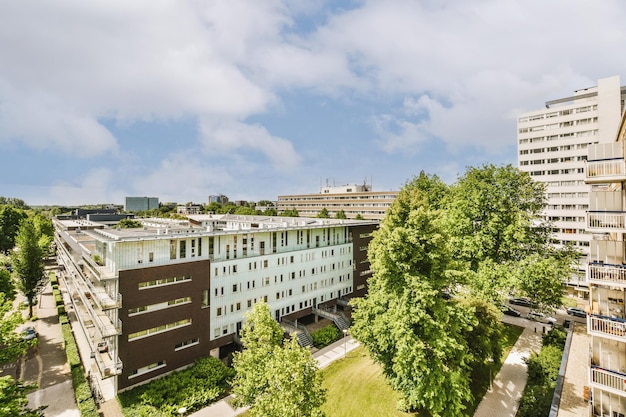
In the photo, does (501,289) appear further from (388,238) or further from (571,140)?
(571,140)

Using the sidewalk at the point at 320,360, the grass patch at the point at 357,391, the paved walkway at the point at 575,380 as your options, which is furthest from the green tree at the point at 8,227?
the paved walkway at the point at 575,380

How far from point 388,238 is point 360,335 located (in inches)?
321

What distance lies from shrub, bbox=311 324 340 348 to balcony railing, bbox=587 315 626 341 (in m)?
25.9

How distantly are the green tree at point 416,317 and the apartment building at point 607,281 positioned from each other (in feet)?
22.3

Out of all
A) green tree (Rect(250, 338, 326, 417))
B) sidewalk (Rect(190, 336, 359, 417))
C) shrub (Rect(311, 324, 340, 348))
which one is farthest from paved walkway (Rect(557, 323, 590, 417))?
shrub (Rect(311, 324, 340, 348))

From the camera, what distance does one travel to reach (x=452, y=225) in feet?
114

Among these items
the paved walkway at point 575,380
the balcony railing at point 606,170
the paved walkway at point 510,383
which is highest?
the balcony railing at point 606,170

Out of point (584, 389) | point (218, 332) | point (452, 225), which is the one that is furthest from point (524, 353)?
point (218, 332)

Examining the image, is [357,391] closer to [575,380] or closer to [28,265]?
[575,380]

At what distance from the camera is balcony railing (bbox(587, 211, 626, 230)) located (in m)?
16.4

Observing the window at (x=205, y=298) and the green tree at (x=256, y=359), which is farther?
the window at (x=205, y=298)

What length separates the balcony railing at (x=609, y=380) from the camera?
1566cm

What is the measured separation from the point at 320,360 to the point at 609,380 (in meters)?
23.5

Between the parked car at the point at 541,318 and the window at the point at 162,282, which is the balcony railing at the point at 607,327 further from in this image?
the window at the point at 162,282
